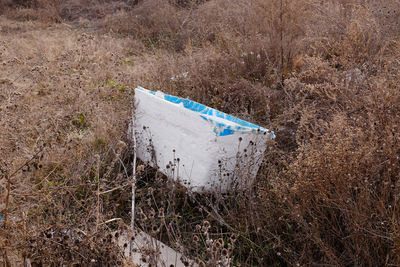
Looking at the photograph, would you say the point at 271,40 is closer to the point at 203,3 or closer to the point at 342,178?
the point at 342,178

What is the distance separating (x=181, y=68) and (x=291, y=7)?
1.82 metres

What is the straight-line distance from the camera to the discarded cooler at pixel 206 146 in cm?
252

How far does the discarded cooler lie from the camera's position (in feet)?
8.26

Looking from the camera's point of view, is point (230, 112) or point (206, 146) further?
point (230, 112)

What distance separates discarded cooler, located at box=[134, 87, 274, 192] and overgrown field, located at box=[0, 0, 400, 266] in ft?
0.38

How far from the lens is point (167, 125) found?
2.83 meters

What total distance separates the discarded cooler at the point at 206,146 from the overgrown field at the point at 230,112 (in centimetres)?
12

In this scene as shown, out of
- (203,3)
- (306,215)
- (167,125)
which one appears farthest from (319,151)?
(203,3)

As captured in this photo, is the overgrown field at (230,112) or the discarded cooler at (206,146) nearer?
the overgrown field at (230,112)

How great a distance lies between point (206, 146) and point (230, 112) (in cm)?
121

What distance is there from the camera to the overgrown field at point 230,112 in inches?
74.2

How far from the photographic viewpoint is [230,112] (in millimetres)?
3709

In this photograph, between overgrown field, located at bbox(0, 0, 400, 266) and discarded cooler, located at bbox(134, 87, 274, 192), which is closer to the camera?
overgrown field, located at bbox(0, 0, 400, 266)

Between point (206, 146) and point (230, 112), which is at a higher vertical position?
point (206, 146)
